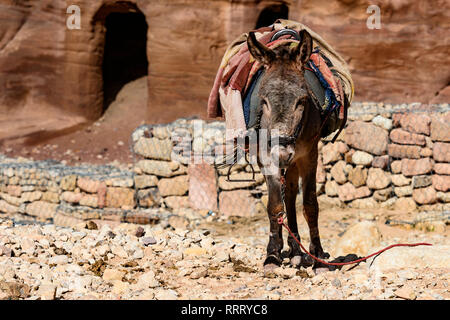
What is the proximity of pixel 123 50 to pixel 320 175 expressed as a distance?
11010 millimetres

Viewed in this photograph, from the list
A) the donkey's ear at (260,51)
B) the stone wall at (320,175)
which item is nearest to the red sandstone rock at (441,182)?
the stone wall at (320,175)

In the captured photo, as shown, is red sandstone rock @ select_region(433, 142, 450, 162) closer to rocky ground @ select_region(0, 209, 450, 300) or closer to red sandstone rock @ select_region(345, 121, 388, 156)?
red sandstone rock @ select_region(345, 121, 388, 156)

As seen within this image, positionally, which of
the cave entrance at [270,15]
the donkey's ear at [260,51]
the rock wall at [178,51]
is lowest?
the donkey's ear at [260,51]

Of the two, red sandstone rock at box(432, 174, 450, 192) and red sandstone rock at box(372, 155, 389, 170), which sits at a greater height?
red sandstone rock at box(372, 155, 389, 170)

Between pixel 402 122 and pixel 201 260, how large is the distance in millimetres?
5753

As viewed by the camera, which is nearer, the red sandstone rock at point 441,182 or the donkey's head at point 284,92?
the donkey's head at point 284,92

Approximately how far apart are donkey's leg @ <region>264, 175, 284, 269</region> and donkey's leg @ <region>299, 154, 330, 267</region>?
0.46 meters

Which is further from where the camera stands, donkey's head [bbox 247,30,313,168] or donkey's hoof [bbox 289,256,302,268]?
donkey's hoof [bbox 289,256,302,268]

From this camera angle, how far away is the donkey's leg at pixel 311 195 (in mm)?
5297

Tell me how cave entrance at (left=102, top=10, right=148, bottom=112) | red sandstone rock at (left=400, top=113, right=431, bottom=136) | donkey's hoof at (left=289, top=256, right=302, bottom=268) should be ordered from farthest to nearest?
cave entrance at (left=102, top=10, right=148, bottom=112) < red sandstone rock at (left=400, top=113, right=431, bottom=136) < donkey's hoof at (left=289, top=256, right=302, bottom=268)

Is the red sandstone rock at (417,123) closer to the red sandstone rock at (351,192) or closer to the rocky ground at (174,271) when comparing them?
the red sandstone rock at (351,192)

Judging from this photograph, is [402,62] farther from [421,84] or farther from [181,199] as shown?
[181,199]

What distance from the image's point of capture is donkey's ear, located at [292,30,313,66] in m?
4.61

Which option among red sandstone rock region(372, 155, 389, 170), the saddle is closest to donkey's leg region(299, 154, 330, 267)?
the saddle
